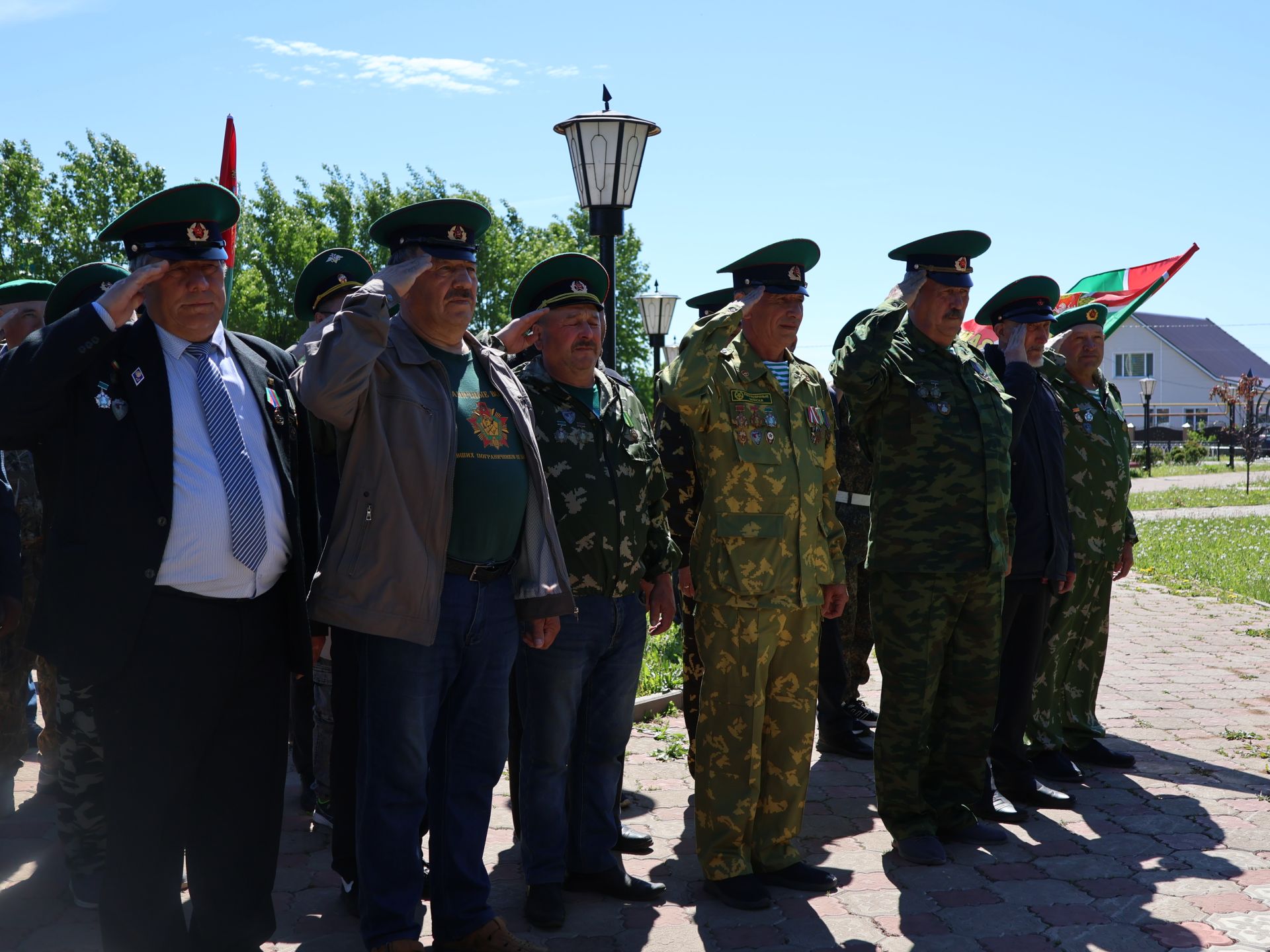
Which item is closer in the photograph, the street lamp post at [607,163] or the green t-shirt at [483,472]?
the green t-shirt at [483,472]

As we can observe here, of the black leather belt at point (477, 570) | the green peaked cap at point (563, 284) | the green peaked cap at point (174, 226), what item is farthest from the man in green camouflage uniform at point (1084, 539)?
the green peaked cap at point (174, 226)

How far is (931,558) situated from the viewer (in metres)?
4.69

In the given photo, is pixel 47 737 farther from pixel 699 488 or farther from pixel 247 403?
pixel 699 488

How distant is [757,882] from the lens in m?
4.23

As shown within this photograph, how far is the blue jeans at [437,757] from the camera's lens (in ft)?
11.4

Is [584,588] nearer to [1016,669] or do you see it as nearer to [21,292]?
[1016,669]

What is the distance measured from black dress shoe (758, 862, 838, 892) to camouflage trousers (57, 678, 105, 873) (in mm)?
2540

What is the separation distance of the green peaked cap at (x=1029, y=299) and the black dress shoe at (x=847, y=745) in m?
2.45

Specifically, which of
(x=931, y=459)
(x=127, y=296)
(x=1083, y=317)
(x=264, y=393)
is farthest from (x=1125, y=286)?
(x=127, y=296)

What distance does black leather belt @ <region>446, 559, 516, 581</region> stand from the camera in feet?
11.6

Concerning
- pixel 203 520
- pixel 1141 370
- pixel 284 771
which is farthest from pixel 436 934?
pixel 1141 370

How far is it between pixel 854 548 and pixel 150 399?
4.49m

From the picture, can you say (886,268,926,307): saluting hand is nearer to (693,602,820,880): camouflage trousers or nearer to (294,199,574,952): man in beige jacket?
(693,602,820,880): camouflage trousers

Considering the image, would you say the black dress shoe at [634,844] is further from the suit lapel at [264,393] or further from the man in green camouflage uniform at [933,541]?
the suit lapel at [264,393]
